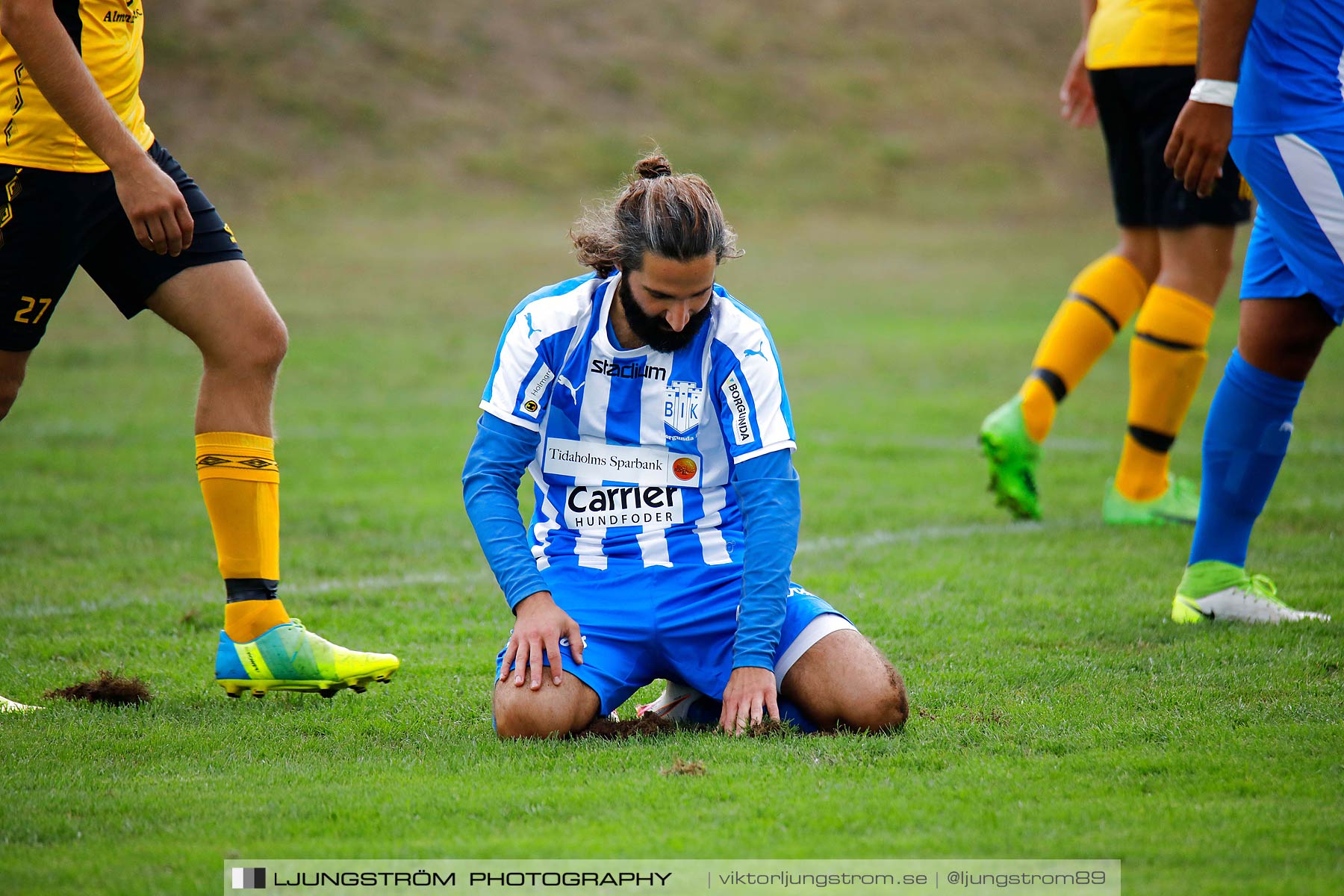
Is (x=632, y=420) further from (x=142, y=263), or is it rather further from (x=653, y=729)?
(x=142, y=263)

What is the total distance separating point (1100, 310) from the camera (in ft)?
19.8

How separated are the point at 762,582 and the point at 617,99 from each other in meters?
33.2

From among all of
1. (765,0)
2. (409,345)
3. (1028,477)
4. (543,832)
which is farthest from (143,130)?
(765,0)

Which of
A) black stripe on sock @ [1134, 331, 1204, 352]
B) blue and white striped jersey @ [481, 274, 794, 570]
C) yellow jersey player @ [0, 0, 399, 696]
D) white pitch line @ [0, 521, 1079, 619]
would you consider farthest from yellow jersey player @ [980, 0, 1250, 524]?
yellow jersey player @ [0, 0, 399, 696]

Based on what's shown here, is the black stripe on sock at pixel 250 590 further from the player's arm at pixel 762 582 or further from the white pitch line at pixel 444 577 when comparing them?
the white pitch line at pixel 444 577

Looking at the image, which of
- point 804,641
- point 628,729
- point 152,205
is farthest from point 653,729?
point 152,205

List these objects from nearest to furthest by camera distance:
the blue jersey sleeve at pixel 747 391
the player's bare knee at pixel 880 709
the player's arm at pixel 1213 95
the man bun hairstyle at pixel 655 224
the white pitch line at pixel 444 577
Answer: the man bun hairstyle at pixel 655 224, the player's bare knee at pixel 880 709, the blue jersey sleeve at pixel 747 391, the player's arm at pixel 1213 95, the white pitch line at pixel 444 577

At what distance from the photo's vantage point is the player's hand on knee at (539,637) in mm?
3225

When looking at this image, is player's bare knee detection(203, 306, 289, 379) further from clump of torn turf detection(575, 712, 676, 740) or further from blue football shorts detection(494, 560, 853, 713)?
clump of torn turf detection(575, 712, 676, 740)

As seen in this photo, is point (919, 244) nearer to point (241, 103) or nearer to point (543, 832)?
point (241, 103)

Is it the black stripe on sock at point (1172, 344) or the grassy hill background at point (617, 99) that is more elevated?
the grassy hill background at point (617, 99)

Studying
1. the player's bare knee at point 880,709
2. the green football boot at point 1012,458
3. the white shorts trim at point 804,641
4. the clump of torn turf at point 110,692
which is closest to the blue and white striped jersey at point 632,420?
the white shorts trim at point 804,641

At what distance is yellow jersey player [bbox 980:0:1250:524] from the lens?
552cm

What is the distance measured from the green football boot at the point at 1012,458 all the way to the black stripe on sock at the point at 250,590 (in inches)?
124
